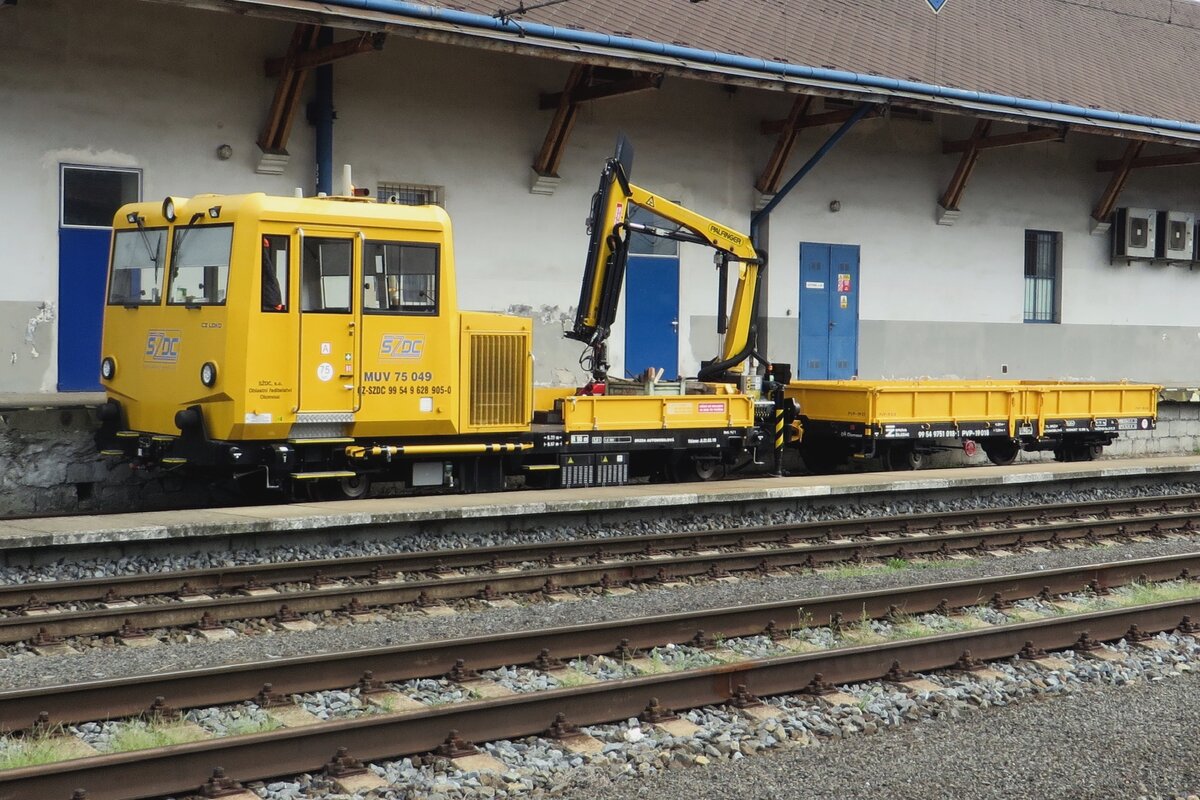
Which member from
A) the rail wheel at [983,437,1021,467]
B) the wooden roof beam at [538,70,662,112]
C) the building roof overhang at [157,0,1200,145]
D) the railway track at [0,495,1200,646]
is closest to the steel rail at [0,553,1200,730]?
the railway track at [0,495,1200,646]

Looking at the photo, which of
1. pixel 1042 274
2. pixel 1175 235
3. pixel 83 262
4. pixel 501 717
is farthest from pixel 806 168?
pixel 501 717

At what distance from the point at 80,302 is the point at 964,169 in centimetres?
1436

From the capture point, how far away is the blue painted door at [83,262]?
1566 centimetres

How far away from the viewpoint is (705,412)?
618 inches

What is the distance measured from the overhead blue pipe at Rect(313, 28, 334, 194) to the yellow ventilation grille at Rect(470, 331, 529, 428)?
405 cm

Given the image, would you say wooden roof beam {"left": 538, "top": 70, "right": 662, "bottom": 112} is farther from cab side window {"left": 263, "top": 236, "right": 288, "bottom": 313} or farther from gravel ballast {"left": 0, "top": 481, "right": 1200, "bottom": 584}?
cab side window {"left": 263, "top": 236, "right": 288, "bottom": 313}

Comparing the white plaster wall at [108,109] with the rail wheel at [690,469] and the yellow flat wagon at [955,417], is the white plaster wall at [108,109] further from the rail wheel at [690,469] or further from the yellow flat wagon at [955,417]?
the yellow flat wagon at [955,417]

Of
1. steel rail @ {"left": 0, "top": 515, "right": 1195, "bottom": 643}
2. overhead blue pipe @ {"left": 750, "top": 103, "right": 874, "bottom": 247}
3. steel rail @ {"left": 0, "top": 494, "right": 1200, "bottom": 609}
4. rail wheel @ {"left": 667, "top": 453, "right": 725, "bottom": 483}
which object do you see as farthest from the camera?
overhead blue pipe @ {"left": 750, "top": 103, "right": 874, "bottom": 247}

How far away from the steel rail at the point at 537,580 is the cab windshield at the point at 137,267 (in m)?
4.39

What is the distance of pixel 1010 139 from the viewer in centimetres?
2256

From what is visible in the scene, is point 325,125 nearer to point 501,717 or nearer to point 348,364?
point 348,364

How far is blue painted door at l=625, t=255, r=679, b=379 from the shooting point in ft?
66.3

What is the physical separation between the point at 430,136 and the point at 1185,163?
14.5 m

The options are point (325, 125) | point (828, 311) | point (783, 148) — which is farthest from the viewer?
point (828, 311)
